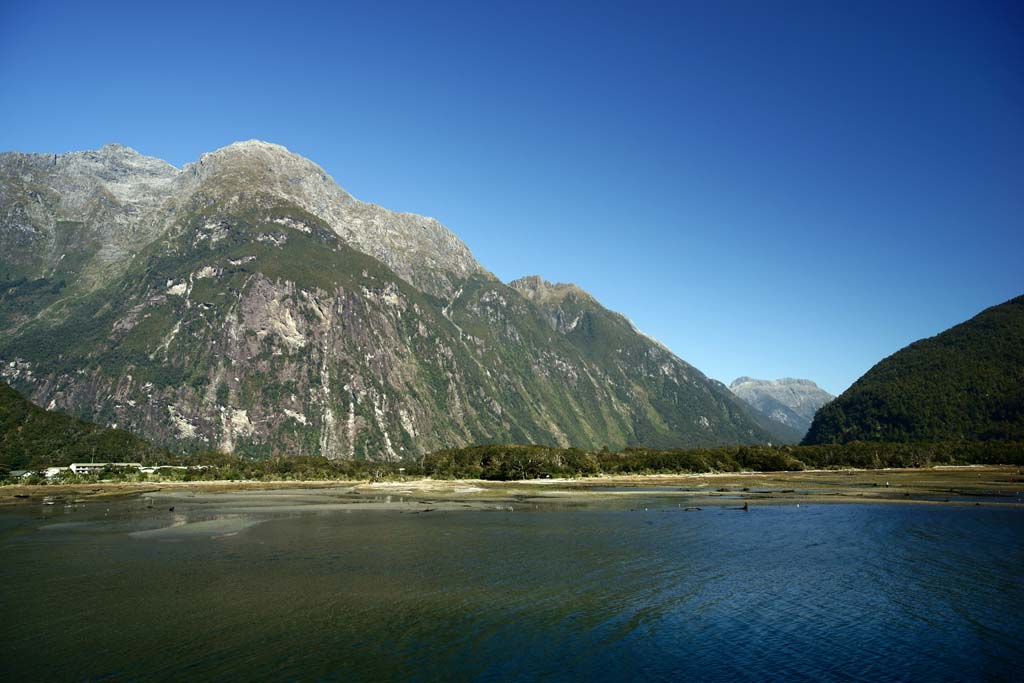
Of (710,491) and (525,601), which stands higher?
(710,491)

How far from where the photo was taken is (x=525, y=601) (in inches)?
1951

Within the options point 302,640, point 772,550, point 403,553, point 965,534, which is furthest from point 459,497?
point 302,640

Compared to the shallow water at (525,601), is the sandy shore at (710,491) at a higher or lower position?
higher

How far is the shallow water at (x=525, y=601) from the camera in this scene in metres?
35.3

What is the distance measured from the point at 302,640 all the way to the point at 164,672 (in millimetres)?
7977

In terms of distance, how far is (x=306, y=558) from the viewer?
224 feet

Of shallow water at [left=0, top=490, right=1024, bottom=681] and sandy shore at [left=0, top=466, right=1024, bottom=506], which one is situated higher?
sandy shore at [left=0, top=466, right=1024, bottom=506]

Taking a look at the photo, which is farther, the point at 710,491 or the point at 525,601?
the point at 710,491

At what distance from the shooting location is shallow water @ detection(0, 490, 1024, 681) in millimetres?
35344

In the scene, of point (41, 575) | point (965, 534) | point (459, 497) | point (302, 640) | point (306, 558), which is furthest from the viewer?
point (459, 497)

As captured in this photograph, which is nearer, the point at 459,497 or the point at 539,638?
the point at 539,638

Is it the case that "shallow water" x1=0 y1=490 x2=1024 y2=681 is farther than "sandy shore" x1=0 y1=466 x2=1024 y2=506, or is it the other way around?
"sandy shore" x1=0 y1=466 x2=1024 y2=506

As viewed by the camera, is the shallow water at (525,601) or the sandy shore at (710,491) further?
the sandy shore at (710,491)

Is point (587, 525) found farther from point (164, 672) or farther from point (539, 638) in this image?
point (164, 672)
